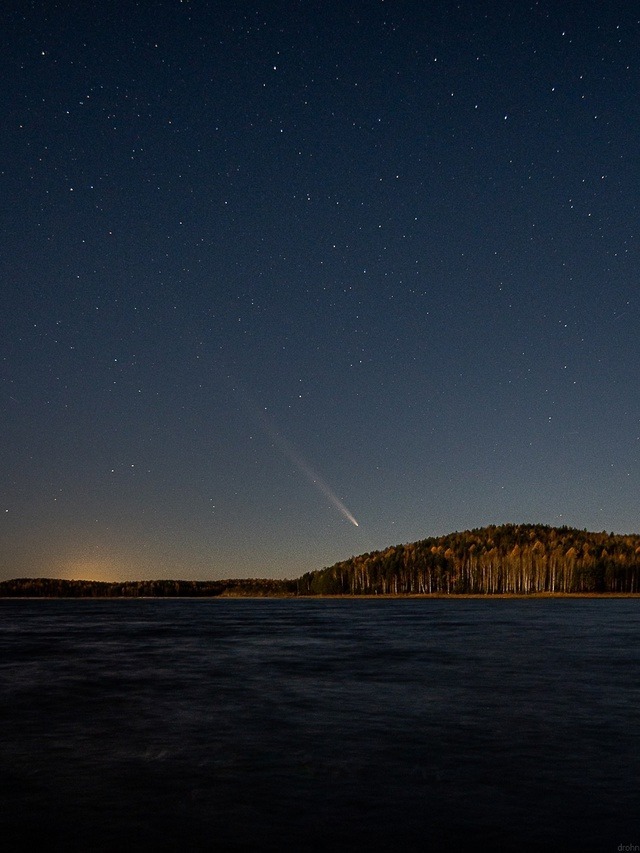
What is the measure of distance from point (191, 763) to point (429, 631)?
1892 inches

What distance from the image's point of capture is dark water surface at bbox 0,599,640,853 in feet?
33.9

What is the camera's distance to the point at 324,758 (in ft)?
48.1

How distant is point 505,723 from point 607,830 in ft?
27.1

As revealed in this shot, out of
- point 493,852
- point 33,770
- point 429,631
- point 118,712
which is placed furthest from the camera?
point 429,631

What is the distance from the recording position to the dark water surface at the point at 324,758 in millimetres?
10320

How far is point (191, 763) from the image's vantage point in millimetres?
14328

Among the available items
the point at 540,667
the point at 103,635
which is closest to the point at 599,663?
the point at 540,667

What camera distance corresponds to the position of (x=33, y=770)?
13.9 meters

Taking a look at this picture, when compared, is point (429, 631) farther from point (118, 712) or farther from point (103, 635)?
point (118, 712)

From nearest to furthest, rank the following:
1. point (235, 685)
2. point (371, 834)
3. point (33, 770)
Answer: point (371, 834), point (33, 770), point (235, 685)

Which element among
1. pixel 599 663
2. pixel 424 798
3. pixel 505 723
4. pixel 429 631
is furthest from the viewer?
pixel 429 631

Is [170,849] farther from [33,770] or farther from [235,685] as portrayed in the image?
[235,685]

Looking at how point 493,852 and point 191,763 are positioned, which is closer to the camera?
point 493,852

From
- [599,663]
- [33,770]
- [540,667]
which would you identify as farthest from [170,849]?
[599,663]
